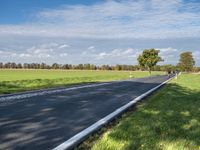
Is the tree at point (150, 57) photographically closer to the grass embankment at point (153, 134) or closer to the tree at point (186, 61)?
the tree at point (186, 61)

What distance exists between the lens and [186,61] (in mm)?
177875

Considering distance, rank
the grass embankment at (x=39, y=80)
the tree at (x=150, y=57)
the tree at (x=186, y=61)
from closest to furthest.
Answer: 1. the grass embankment at (x=39, y=80)
2. the tree at (x=150, y=57)
3. the tree at (x=186, y=61)

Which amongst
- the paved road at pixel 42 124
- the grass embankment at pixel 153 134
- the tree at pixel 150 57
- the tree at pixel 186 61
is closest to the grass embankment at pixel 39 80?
the paved road at pixel 42 124

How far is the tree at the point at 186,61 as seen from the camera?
575 feet

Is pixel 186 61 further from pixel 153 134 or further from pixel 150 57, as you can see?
pixel 153 134

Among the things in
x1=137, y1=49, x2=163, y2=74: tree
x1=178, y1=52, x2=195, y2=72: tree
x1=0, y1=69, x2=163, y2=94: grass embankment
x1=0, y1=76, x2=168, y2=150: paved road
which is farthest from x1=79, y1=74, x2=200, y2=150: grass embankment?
x1=178, y1=52, x2=195, y2=72: tree

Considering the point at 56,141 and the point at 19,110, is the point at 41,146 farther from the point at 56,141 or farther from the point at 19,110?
the point at 19,110

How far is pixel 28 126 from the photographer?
8.52m

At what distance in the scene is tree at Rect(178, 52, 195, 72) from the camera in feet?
575

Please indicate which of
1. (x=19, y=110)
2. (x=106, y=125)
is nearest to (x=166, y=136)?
(x=106, y=125)

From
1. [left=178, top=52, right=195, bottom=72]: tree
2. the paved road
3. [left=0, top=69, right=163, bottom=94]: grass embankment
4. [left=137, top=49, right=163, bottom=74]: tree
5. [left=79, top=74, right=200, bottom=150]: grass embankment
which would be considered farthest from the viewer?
[left=178, top=52, right=195, bottom=72]: tree

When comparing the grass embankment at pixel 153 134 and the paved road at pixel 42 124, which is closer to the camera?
the grass embankment at pixel 153 134

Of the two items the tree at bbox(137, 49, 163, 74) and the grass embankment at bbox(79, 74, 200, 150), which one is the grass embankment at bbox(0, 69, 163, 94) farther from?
the tree at bbox(137, 49, 163, 74)

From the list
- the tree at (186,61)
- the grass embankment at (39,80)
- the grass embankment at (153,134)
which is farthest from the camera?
the tree at (186,61)
